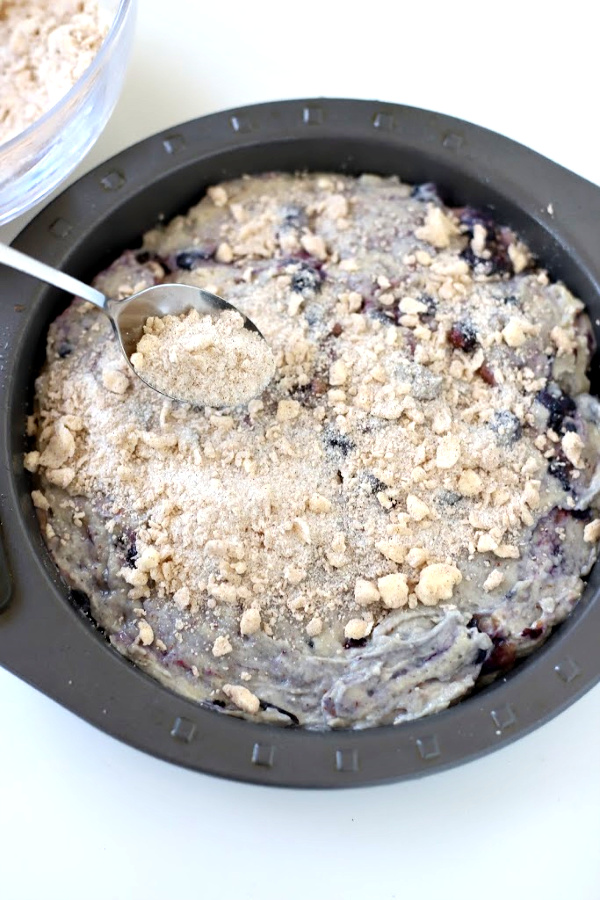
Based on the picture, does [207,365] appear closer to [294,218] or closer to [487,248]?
[294,218]

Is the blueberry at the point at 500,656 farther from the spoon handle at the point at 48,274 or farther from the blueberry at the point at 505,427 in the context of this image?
the spoon handle at the point at 48,274

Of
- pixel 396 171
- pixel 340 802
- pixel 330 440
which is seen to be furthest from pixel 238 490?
pixel 396 171

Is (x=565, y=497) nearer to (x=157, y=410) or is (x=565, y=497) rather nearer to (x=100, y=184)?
(x=157, y=410)

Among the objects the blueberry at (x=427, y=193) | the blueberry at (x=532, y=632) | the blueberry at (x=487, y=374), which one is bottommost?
the blueberry at (x=532, y=632)

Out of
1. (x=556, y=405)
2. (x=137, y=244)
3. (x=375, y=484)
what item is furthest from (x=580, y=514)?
(x=137, y=244)

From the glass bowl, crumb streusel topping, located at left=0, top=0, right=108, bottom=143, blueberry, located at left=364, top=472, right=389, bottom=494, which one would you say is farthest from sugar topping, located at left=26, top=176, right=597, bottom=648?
crumb streusel topping, located at left=0, top=0, right=108, bottom=143

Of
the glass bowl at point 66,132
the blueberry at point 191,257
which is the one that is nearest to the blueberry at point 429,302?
the blueberry at point 191,257

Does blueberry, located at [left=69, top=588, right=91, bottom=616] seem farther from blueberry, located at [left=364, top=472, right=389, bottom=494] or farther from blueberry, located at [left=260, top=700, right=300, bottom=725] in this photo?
blueberry, located at [left=364, top=472, right=389, bottom=494]
